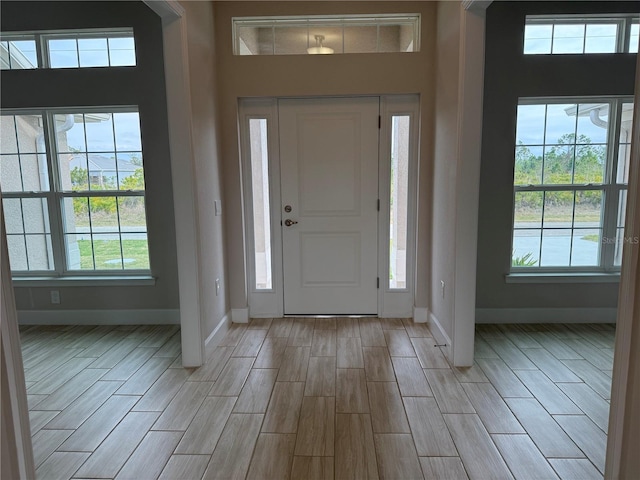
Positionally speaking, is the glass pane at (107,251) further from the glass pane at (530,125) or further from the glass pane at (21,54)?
the glass pane at (530,125)

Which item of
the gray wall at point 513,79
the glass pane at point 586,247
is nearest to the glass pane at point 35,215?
the gray wall at point 513,79

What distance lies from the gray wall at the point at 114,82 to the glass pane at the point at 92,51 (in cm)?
10

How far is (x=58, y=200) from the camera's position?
3566mm

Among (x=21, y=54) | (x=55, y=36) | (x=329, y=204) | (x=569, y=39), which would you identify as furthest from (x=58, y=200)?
(x=569, y=39)

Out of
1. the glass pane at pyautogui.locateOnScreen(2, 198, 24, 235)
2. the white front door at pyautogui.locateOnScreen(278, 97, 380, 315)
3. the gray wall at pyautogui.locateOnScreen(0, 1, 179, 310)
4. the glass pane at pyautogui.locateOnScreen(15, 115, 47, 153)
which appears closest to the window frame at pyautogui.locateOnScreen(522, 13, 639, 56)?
the white front door at pyautogui.locateOnScreen(278, 97, 380, 315)

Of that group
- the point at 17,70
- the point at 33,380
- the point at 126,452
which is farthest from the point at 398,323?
the point at 17,70

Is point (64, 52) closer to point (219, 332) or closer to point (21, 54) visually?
point (21, 54)

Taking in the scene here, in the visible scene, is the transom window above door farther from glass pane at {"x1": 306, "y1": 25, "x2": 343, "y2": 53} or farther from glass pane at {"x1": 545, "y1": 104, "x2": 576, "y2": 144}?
glass pane at {"x1": 545, "y1": 104, "x2": 576, "y2": 144}

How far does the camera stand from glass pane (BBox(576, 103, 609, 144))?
3340mm

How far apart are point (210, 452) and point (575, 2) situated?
14.0 feet

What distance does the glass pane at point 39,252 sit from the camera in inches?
143

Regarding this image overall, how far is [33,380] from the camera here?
260 cm

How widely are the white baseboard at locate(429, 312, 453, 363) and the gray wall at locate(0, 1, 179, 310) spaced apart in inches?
95.6

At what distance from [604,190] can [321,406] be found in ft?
10.2
